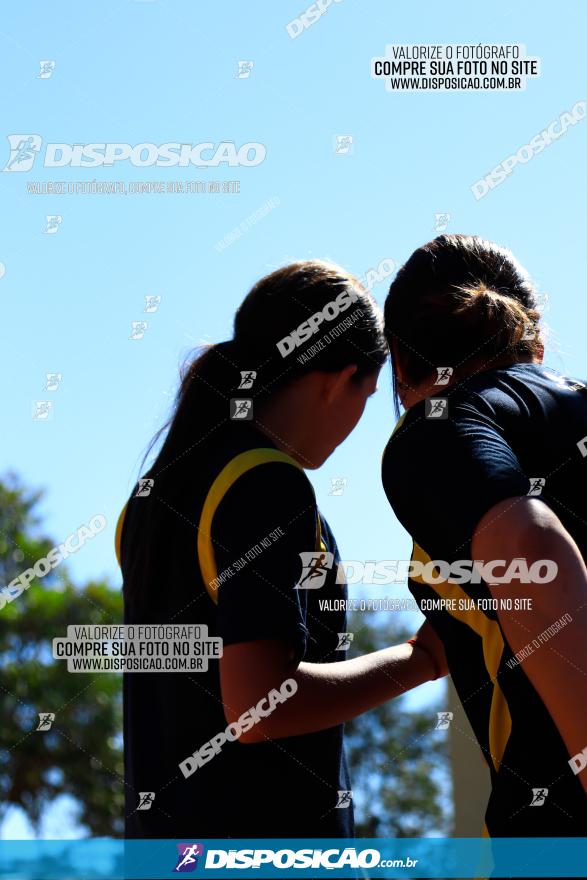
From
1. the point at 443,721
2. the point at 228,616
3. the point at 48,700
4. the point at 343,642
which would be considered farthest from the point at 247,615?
the point at 48,700

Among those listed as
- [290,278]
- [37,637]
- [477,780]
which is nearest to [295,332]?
[290,278]

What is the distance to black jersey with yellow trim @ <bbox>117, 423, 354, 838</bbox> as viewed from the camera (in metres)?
1.95

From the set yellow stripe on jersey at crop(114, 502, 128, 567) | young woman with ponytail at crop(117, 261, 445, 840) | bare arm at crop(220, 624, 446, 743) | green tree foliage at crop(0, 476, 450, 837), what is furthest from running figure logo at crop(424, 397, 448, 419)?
green tree foliage at crop(0, 476, 450, 837)

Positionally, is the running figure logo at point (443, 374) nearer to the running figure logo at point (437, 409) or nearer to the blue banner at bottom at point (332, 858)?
the running figure logo at point (437, 409)

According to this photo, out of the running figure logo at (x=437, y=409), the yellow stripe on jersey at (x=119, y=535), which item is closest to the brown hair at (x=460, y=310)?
the running figure logo at (x=437, y=409)

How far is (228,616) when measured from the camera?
1.92 m

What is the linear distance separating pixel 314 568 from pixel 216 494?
0.82ft

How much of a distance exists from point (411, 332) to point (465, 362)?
0.13m

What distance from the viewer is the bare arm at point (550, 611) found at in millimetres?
1393

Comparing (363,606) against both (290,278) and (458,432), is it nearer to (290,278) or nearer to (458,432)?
(290,278)

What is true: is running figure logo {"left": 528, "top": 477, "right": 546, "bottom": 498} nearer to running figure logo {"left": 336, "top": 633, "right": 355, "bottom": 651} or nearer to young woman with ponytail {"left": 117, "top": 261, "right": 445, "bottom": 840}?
young woman with ponytail {"left": 117, "top": 261, "right": 445, "bottom": 840}

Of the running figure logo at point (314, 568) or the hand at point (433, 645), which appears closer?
the running figure logo at point (314, 568)

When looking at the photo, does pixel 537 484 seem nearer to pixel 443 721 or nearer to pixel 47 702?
pixel 443 721

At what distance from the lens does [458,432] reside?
62.1 inches
